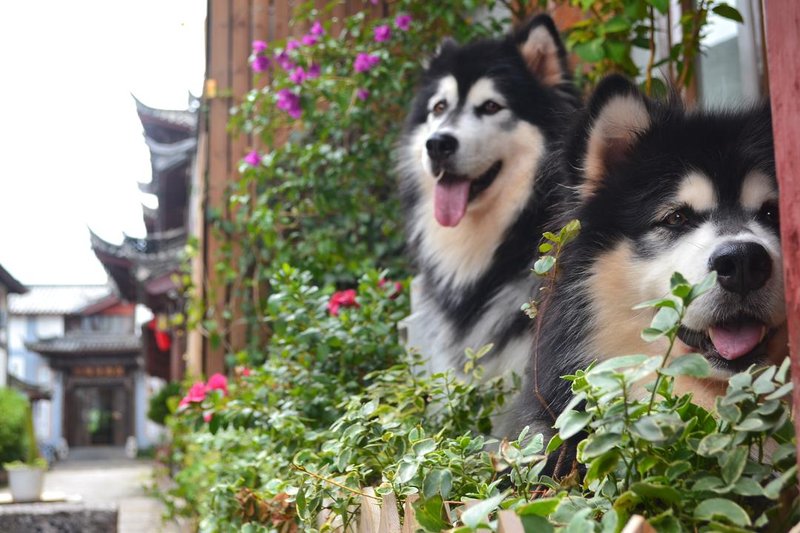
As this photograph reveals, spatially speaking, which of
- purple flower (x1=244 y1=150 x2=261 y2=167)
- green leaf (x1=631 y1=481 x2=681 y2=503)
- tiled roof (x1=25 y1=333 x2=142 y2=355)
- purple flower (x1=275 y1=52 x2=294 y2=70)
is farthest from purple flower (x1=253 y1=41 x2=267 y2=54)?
tiled roof (x1=25 y1=333 x2=142 y2=355)

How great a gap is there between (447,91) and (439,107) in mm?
77

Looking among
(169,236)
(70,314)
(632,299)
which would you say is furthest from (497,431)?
(70,314)

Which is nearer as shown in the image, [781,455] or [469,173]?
[781,455]

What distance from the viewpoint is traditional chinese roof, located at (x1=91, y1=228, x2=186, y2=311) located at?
16.6m

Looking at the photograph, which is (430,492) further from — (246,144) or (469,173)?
(246,144)

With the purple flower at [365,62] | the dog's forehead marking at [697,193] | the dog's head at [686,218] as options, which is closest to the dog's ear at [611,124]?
the dog's head at [686,218]

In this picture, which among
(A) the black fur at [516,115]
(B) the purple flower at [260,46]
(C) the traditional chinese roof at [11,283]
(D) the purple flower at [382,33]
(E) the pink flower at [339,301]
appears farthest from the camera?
(C) the traditional chinese roof at [11,283]

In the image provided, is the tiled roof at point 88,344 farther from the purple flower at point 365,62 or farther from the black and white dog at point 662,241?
the black and white dog at point 662,241

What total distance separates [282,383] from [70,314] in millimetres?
51564

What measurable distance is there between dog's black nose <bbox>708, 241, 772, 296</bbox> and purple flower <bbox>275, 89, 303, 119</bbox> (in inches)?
151

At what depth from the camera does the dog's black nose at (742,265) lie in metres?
1.54

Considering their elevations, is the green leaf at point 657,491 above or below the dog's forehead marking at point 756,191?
below

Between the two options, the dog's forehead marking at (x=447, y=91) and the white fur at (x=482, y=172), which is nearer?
the white fur at (x=482, y=172)

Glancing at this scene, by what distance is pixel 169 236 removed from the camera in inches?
734
